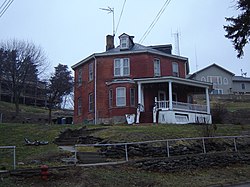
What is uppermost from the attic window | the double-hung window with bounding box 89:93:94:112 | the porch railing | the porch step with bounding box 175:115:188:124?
the attic window

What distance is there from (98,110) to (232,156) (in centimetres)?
1787

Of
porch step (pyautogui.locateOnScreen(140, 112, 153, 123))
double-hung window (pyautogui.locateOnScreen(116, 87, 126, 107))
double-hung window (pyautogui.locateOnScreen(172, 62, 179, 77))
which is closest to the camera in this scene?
porch step (pyautogui.locateOnScreen(140, 112, 153, 123))

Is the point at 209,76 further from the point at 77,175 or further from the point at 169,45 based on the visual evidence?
the point at 77,175

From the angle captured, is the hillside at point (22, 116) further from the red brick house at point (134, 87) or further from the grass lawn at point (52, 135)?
the grass lawn at point (52, 135)

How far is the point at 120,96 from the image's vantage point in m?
33.6

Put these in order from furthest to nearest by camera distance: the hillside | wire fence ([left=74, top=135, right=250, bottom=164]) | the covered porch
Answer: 1. the hillside
2. the covered porch
3. wire fence ([left=74, top=135, right=250, bottom=164])

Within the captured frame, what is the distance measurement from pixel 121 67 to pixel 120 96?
3426 mm

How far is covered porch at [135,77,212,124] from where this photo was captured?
3122cm

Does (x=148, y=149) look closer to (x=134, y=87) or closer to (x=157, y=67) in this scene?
(x=134, y=87)

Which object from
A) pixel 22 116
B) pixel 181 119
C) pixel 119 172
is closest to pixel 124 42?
pixel 181 119

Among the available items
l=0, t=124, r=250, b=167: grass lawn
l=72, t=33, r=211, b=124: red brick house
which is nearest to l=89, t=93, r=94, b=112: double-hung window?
l=72, t=33, r=211, b=124: red brick house

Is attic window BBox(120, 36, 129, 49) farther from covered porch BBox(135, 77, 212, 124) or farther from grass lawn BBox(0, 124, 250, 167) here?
grass lawn BBox(0, 124, 250, 167)

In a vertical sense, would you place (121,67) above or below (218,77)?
below

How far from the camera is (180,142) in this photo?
1966 cm
